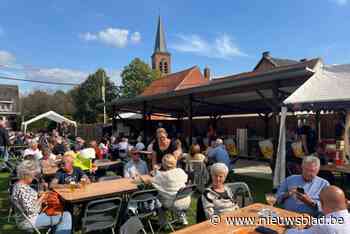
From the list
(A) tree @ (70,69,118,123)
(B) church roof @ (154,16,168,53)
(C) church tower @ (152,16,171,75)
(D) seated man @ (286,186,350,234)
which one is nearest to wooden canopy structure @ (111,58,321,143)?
(D) seated man @ (286,186,350,234)

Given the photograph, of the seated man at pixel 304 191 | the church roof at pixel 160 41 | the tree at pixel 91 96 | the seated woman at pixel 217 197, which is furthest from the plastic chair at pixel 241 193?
the church roof at pixel 160 41

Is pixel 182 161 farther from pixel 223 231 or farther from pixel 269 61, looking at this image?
pixel 269 61

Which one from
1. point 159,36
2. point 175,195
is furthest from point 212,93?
point 159,36

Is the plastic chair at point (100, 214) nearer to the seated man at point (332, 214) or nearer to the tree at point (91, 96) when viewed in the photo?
the seated man at point (332, 214)

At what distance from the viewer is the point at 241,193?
3.40 metres

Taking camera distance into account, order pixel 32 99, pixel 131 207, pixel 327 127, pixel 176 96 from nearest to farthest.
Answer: pixel 131 207 → pixel 176 96 → pixel 327 127 → pixel 32 99

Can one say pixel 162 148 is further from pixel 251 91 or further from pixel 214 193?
pixel 251 91

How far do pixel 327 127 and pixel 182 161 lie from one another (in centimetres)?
848

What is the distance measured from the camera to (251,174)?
824 cm

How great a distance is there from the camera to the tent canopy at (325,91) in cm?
499

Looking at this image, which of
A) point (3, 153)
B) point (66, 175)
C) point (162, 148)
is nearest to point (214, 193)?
point (162, 148)

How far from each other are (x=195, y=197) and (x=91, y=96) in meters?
32.2

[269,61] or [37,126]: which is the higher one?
[269,61]

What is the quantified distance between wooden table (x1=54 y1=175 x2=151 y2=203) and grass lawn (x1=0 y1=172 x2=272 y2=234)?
1.13m
